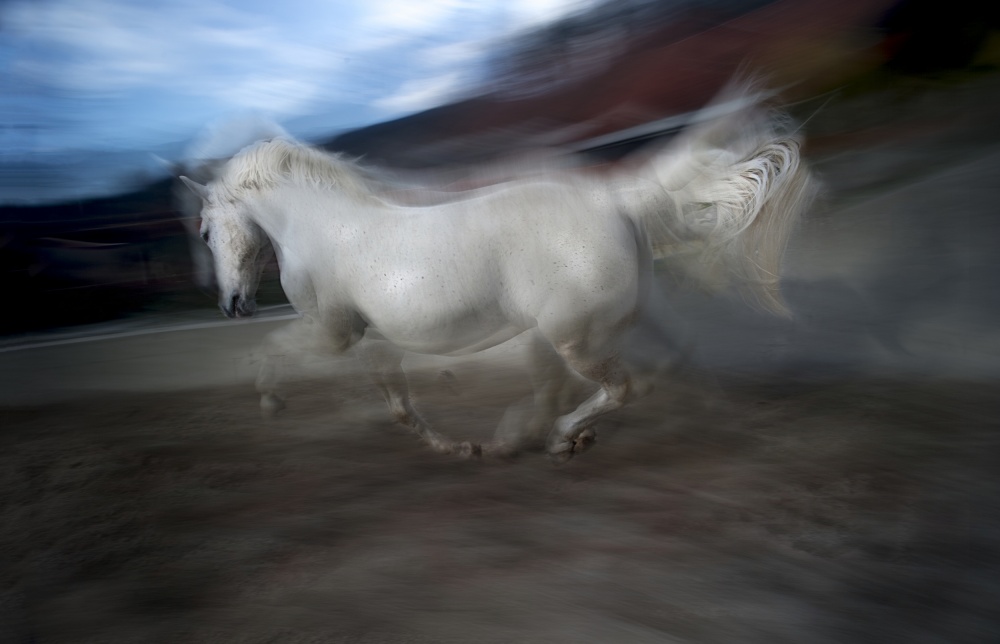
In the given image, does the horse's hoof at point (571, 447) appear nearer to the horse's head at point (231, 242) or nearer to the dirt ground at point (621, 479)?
the dirt ground at point (621, 479)

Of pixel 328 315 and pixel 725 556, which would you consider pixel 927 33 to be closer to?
pixel 725 556

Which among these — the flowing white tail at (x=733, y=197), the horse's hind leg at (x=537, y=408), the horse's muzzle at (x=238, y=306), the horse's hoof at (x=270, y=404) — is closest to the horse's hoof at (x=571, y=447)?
the horse's hind leg at (x=537, y=408)

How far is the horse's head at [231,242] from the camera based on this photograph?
4.84ft

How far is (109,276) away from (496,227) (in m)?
1.23

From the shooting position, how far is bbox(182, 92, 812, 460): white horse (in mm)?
1281

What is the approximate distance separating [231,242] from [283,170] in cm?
22

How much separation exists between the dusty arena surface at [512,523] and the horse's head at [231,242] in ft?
1.54

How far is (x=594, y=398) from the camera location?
143cm

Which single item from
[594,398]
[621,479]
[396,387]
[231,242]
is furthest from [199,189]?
[621,479]

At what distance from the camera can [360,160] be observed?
1.59 meters

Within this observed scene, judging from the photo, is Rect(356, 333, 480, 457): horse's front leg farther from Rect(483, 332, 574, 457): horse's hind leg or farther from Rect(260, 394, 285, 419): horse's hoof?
Rect(260, 394, 285, 419): horse's hoof

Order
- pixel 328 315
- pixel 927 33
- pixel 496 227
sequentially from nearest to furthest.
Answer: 1. pixel 496 227
2. pixel 328 315
3. pixel 927 33

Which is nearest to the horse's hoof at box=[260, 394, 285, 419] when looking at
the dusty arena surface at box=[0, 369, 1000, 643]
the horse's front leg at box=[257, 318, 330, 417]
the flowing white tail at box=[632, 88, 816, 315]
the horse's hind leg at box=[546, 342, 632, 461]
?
the horse's front leg at box=[257, 318, 330, 417]

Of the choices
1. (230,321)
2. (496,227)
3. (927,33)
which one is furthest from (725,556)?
(230,321)
